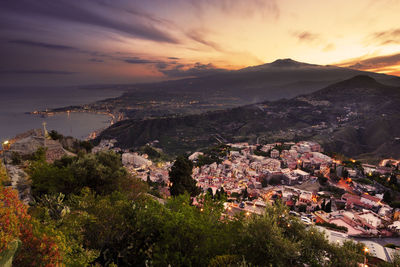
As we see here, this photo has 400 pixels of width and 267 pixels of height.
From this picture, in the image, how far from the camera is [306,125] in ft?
381

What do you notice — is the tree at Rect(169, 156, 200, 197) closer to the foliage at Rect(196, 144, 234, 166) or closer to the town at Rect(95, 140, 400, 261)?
the town at Rect(95, 140, 400, 261)

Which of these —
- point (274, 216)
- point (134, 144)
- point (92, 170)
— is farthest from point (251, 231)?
point (134, 144)

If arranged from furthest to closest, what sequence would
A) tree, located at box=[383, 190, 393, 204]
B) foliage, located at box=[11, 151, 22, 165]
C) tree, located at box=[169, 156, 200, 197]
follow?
tree, located at box=[383, 190, 393, 204] → tree, located at box=[169, 156, 200, 197] → foliage, located at box=[11, 151, 22, 165]

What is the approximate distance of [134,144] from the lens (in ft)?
304

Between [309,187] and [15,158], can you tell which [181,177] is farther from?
[309,187]

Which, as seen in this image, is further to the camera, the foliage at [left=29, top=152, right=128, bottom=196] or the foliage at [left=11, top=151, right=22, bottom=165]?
the foliage at [left=11, top=151, right=22, bottom=165]

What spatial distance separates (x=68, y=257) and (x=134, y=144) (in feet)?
298

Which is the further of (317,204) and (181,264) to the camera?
(317,204)

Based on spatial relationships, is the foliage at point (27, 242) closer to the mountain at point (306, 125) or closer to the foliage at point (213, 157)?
the foliage at point (213, 157)

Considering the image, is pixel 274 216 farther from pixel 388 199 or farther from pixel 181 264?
pixel 388 199

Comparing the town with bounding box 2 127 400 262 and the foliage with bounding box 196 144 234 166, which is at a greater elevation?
the town with bounding box 2 127 400 262

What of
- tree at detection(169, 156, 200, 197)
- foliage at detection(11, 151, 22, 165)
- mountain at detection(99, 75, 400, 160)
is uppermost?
foliage at detection(11, 151, 22, 165)

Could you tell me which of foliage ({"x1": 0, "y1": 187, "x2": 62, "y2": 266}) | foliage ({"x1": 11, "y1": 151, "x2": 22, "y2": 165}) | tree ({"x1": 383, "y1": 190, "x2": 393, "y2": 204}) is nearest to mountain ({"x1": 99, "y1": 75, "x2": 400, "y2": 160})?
tree ({"x1": 383, "y1": 190, "x2": 393, "y2": 204})

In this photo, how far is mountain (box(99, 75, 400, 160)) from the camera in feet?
283
